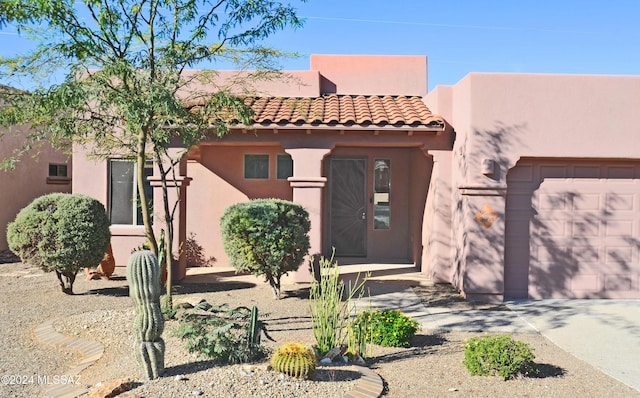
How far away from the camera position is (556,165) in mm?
9281

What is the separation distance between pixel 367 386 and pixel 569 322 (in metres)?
4.20

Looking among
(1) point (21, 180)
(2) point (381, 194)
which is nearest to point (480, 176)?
(2) point (381, 194)

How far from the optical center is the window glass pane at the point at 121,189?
1189 cm

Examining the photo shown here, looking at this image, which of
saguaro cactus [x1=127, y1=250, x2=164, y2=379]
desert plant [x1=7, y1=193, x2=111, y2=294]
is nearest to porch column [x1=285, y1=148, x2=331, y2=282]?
desert plant [x1=7, y1=193, x2=111, y2=294]

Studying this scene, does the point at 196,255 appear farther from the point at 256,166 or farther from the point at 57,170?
the point at 57,170

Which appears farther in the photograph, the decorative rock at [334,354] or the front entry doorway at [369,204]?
the front entry doorway at [369,204]

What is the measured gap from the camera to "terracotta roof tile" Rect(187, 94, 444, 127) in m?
10.0

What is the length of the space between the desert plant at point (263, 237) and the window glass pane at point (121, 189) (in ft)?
13.2

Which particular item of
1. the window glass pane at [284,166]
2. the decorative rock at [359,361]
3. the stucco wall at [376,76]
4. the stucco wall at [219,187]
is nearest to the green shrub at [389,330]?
the decorative rock at [359,361]

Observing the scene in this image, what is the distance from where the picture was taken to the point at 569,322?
7926mm

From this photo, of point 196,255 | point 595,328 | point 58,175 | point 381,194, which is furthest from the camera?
point 58,175

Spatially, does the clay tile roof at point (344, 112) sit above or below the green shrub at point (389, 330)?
above

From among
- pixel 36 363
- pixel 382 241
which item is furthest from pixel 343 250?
pixel 36 363

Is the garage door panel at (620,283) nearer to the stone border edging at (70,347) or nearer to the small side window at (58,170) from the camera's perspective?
the stone border edging at (70,347)
